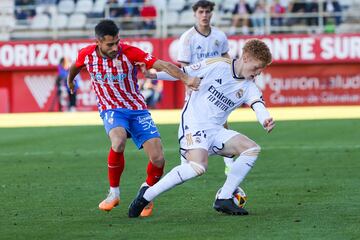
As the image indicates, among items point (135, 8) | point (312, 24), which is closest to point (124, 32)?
point (135, 8)

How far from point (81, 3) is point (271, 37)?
719cm

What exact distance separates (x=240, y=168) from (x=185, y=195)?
1942 mm

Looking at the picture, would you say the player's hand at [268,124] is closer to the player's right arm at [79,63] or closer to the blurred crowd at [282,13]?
the player's right arm at [79,63]

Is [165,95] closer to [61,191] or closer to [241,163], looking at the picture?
[61,191]

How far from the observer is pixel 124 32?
37.1 m

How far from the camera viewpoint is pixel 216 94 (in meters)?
10.2

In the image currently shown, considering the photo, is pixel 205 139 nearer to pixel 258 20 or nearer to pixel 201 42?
pixel 201 42

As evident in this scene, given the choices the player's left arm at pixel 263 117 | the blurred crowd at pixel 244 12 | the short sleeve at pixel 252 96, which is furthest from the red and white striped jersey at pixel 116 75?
the blurred crowd at pixel 244 12

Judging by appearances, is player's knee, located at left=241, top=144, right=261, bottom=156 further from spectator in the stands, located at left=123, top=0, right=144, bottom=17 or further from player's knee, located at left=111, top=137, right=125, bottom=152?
spectator in the stands, located at left=123, top=0, right=144, bottom=17

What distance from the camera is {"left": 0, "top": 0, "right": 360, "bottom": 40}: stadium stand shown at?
36.8 m

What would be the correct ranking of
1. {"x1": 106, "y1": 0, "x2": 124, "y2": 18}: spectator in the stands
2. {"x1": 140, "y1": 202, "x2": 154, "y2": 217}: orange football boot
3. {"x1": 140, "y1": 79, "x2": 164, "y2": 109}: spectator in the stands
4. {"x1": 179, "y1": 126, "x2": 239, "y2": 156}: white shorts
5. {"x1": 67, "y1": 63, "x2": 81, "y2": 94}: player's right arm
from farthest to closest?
{"x1": 106, "y1": 0, "x2": 124, "y2": 18}: spectator in the stands, {"x1": 140, "y1": 79, "x2": 164, "y2": 109}: spectator in the stands, {"x1": 67, "y1": 63, "x2": 81, "y2": 94}: player's right arm, {"x1": 140, "y1": 202, "x2": 154, "y2": 217}: orange football boot, {"x1": 179, "y1": 126, "x2": 239, "y2": 156}: white shorts

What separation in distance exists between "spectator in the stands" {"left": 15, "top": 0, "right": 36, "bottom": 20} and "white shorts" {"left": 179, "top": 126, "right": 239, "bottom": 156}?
28253mm

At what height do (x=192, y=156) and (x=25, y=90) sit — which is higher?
(x=192, y=156)

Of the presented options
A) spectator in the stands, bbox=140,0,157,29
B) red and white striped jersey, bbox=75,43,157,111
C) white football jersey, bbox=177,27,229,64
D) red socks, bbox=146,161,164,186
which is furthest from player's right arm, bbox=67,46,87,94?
spectator in the stands, bbox=140,0,157,29
